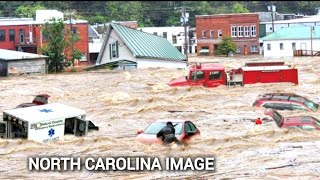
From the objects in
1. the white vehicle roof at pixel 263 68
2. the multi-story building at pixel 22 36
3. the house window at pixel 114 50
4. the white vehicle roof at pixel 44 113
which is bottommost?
the white vehicle roof at pixel 44 113

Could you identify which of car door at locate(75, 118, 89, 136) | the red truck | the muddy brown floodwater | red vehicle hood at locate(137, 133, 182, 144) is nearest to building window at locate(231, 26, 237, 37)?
the muddy brown floodwater

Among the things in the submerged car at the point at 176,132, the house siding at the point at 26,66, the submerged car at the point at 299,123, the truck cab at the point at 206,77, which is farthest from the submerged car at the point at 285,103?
the house siding at the point at 26,66

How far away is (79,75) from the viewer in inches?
2005

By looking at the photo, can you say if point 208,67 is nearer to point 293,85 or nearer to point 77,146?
point 293,85

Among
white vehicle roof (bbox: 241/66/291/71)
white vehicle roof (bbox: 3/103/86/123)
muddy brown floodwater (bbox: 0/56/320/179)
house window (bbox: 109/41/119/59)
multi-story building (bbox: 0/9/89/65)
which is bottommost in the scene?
muddy brown floodwater (bbox: 0/56/320/179)

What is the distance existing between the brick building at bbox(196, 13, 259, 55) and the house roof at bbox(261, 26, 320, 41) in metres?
5.57

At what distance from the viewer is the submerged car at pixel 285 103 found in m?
27.5

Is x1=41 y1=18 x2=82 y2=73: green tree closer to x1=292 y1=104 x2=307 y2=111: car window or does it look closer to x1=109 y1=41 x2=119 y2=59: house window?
x1=109 y1=41 x2=119 y2=59: house window

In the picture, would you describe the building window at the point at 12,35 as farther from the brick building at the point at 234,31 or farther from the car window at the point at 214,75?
the car window at the point at 214,75

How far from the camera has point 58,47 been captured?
5853 cm

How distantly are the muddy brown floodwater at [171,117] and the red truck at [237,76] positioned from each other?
495 millimetres

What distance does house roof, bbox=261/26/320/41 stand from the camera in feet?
257

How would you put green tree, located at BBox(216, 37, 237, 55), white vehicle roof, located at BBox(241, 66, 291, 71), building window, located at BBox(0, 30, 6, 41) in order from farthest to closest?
green tree, located at BBox(216, 37, 237, 55) < building window, located at BBox(0, 30, 6, 41) < white vehicle roof, located at BBox(241, 66, 291, 71)

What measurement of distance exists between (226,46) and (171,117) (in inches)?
2134
